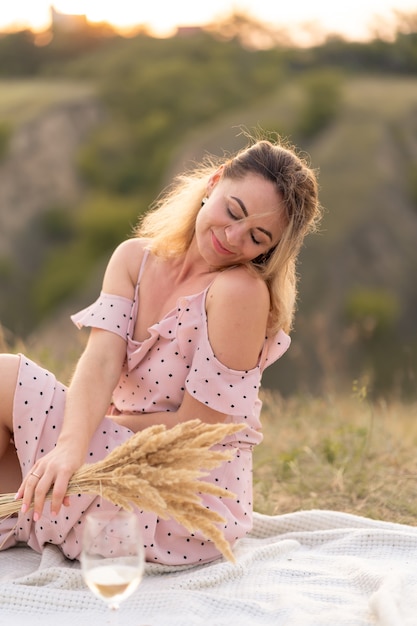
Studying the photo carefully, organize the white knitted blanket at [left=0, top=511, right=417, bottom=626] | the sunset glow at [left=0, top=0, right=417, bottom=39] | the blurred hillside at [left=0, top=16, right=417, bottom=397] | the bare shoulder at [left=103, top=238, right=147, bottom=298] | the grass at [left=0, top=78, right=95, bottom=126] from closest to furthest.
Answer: the white knitted blanket at [left=0, top=511, right=417, bottom=626]
the bare shoulder at [left=103, top=238, right=147, bottom=298]
the sunset glow at [left=0, top=0, right=417, bottom=39]
the blurred hillside at [left=0, top=16, right=417, bottom=397]
the grass at [left=0, top=78, right=95, bottom=126]

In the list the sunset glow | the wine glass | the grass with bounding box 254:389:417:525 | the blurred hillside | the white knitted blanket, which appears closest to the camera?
the wine glass

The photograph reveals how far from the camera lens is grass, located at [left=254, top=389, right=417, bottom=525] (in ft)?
11.3

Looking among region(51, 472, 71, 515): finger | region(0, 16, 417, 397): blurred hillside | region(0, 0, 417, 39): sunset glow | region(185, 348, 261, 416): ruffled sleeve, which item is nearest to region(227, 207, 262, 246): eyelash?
region(185, 348, 261, 416): ruffled sleeve

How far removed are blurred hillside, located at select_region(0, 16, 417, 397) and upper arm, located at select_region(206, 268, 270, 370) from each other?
22651 mm

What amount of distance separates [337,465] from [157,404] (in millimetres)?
1376

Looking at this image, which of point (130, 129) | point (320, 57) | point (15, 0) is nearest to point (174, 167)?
point (130, 129)

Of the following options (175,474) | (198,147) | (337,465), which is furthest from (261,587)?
(198,147)

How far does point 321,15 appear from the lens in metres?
28.4

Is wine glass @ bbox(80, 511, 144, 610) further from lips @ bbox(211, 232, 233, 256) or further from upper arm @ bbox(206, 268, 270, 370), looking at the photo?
lips @ bbox(211, 232, 233, 256)

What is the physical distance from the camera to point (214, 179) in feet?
8.89

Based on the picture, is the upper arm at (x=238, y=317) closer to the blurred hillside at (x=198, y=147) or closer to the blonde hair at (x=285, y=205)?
the blonde hair at (x=285, y=205)

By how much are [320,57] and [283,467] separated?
3739cm

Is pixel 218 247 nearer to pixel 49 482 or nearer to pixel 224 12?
pixel 49 482

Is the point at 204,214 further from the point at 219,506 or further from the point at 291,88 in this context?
the point at 291,88
